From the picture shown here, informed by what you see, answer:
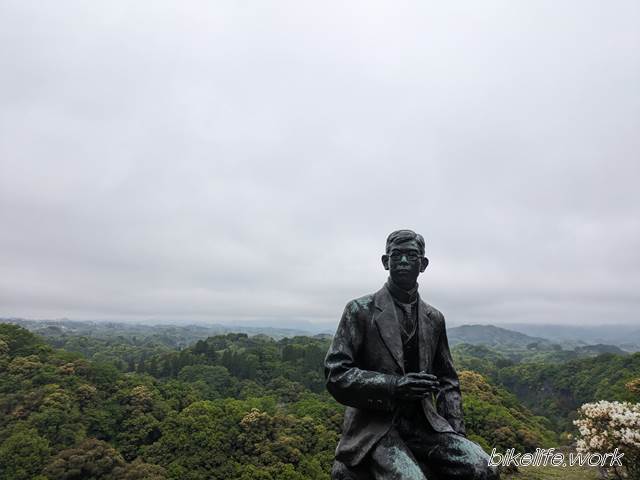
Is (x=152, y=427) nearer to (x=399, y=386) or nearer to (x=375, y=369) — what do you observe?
(x=375, y=369)

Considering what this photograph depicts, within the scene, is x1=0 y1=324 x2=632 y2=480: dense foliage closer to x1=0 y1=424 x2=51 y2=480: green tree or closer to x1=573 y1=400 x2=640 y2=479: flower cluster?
x1=0 y1=424 x2=51 y2=480: green tree

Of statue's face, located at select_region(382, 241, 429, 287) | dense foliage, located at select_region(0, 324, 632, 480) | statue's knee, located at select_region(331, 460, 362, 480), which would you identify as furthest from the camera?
dense foliage, located at select_region(0, 324, 632, 480)

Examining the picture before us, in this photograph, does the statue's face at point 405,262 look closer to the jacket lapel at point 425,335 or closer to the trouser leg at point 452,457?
the jacket lapel at point 425,335

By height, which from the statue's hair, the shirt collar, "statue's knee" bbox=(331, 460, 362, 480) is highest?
the statue's hair

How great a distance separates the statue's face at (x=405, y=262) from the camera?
14.5 feet

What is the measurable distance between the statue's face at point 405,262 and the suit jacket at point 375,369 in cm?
26

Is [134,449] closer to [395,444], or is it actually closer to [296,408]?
[296,408]

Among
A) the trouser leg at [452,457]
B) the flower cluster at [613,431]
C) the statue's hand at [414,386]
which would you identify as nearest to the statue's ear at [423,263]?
the statue's hand at [414,386]

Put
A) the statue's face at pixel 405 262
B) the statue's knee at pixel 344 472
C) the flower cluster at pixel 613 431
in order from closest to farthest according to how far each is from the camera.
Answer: the statue's knee at pixel 344 472 < the statue's face at pixel 405 262 < the flower cluster at pixel 613 431

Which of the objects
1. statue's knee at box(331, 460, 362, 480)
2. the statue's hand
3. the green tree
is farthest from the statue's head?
the green tree

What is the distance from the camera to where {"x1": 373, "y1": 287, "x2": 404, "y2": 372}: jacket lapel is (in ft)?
14.0

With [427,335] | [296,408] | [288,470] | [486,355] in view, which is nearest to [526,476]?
[427,335]

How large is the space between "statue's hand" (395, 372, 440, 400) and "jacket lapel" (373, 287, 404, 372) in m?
0.40

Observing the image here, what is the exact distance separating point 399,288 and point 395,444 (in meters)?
1.50
